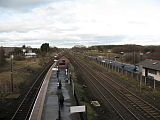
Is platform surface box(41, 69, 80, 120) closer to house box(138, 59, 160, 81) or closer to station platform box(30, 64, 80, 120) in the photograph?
station platform box(30, 64, 80, 120)

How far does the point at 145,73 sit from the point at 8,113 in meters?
25.7

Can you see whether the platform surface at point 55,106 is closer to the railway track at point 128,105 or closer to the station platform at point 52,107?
the station platform at point 52,107

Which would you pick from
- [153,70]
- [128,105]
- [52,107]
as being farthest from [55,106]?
[153,70]

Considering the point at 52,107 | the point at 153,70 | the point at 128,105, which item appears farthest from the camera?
the point at 153,70

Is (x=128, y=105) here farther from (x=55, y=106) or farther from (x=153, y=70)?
(x=153, y=70)

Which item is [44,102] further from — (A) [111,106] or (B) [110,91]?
(B) [110,91]

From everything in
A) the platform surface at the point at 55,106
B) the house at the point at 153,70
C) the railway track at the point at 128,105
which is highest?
the house at the point at 153,70

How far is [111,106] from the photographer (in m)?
23.2

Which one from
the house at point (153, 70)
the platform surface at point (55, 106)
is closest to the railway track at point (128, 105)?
the platform surface at point (55, 106)

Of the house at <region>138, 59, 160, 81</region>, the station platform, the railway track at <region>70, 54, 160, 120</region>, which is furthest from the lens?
the house at <region>138, 59, 160, 81</region>

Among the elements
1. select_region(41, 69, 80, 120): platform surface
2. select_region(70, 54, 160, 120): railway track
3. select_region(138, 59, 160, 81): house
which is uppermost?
select_region(138, 59, 160, 81): house

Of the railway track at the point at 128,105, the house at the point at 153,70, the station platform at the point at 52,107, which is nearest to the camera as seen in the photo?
the station platform at the point at 52,107

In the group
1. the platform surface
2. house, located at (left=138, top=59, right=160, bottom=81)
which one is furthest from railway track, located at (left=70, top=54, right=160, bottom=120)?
house, located at (left=138, top=59, right=160, bottom=81)

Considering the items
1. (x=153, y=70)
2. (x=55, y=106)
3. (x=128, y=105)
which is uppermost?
(x=153, y=70)
